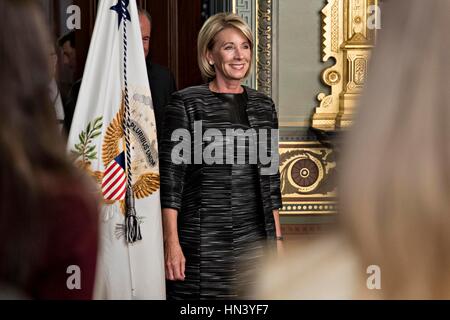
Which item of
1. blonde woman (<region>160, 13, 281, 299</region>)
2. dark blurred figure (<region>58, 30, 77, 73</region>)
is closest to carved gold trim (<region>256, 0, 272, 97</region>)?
dark blurred figure (<region>58, 30, 77, 73</region>)

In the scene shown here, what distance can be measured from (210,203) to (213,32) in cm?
65

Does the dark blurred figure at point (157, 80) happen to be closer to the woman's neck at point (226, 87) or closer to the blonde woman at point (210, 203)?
the woman's neck at point (226, 87)

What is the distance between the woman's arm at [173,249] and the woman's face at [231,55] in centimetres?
55

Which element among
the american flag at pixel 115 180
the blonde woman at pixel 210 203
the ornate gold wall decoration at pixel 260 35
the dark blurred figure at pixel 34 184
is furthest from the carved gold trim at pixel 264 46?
the dark blurred figure at pixel 34 184

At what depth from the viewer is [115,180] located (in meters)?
3.73

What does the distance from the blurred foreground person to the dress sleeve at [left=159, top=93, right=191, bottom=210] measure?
1.94m

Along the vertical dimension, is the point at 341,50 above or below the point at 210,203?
above

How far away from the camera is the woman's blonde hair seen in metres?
2.98

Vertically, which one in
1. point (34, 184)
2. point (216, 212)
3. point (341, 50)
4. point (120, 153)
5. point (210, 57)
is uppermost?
point (341, 50)

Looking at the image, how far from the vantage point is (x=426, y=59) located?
32.6 inches

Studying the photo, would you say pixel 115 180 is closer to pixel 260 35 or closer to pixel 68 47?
pixel 68 47

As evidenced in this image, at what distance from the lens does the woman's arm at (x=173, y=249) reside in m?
2.79

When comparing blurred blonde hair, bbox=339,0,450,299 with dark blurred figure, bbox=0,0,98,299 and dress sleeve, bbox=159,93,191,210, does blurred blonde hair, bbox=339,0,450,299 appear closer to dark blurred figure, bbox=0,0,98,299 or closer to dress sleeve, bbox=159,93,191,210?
dark blurred figure, bbox=0,0,98,299

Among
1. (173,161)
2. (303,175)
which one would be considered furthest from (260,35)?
(173,161)
